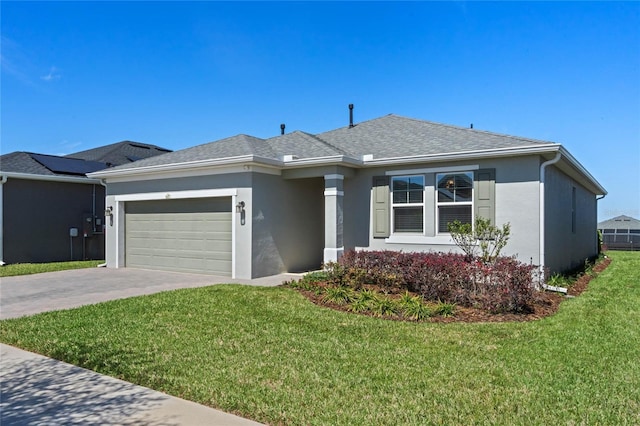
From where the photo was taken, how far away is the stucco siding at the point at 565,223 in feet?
33.6

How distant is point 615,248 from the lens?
27656 millimetres

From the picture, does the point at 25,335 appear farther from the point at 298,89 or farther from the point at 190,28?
the point at 298,89

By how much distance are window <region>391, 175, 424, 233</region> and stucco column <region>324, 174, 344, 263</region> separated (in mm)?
1481

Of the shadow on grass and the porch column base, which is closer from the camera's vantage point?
the shadow on grass

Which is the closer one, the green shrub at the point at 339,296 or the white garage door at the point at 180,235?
the green shrub at the point at 339,296

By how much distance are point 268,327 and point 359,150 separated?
7540 mm

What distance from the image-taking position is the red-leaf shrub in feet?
23.3

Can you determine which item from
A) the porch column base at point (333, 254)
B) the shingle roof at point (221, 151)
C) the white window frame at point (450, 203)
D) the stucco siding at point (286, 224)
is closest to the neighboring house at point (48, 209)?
the shingle roof at point (221, 151)

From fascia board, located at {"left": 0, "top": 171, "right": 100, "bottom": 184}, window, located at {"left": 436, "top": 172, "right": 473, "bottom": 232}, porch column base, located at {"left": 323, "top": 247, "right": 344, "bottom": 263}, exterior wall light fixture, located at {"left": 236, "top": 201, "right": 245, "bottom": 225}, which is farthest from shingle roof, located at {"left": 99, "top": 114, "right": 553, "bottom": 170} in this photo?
fascia board, located at {"left": 0, "top": 171, "right": 100, "bottom": 184}

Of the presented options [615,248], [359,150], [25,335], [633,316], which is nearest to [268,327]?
[25,335]

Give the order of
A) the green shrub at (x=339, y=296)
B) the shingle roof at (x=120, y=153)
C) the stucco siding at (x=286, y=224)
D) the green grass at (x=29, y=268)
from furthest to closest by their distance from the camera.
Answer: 1. the shingle roof at (x=120, y=153)
2. the green grass at (x=29, y=268)
3. the stucco siding at (x=286, y=224)
4. the green shrub at (x=339, y=296)

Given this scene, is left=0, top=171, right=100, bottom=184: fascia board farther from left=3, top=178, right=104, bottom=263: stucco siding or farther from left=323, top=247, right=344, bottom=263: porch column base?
left=323, top=247, right=344, bottom=263: porch column base

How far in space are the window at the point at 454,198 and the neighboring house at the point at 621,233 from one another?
22.9 metres

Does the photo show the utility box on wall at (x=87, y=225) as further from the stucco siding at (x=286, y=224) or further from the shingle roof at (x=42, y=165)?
the stucco siding at (x=286, y=224)
